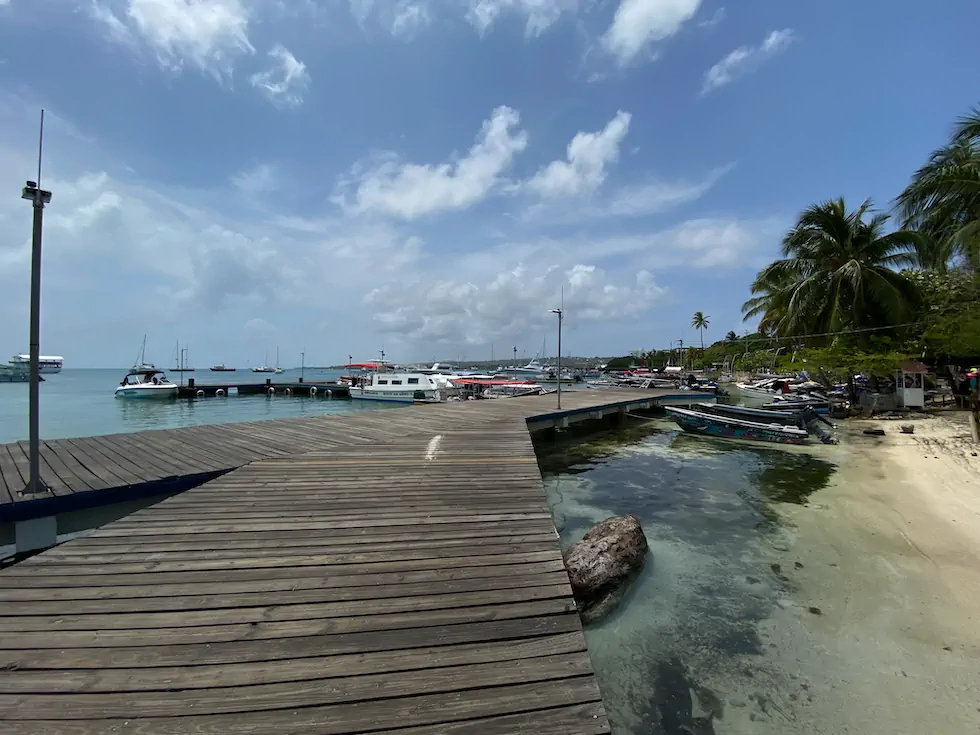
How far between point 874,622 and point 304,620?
6153 millimetres

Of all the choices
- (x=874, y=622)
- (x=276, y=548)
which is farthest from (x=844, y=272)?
(x=276, y=548)

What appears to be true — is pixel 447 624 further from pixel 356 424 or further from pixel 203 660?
pixel 356 424

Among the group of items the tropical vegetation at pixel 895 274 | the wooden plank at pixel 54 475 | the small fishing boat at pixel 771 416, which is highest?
the tropical vegetation at pixel 895 274

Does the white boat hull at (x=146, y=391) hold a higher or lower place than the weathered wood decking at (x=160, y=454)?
lower

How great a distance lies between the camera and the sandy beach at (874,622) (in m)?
3.76

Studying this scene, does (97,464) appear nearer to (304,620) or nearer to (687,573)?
(304,620)

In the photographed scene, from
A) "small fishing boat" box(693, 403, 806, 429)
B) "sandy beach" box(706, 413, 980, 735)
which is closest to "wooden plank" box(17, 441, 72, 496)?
"sandy beach" box(706, 413, 980, 735)

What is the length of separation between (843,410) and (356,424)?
23.9 metres

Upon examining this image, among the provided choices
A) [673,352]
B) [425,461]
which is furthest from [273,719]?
[673,352]

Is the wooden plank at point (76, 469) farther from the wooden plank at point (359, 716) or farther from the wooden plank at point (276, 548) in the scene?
the wooden plank at point (359, 716)

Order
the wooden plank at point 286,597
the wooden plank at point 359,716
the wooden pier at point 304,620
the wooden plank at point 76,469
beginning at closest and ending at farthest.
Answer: the wooden plank at point 359,716, the wooden pier at point 304,620, the wooden plank at point 286,597, the wooden plank at point 76,469

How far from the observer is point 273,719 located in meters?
2.03

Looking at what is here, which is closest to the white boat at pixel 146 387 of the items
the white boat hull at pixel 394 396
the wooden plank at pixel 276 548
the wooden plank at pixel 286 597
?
the white boat hull at pixel 394 396

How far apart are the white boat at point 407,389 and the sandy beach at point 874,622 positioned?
96.4ft
